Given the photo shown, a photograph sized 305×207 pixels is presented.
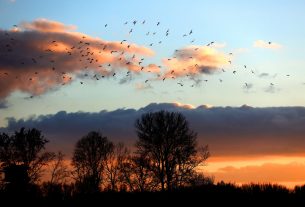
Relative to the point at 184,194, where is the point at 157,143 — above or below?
above

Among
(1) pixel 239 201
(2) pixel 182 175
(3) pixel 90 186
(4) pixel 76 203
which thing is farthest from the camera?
(3) pixel 90 186

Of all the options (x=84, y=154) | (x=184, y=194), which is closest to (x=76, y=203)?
(x=184, y=194)

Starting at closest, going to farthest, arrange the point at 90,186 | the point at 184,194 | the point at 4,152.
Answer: the point at 184,194 < the point at 4,152 < the point at 90,186

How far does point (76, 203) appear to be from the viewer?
84.6 feet

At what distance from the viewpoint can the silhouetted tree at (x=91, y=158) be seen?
65.1m

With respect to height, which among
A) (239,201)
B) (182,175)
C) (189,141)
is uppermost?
(189,141)

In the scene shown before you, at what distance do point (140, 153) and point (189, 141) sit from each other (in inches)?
235

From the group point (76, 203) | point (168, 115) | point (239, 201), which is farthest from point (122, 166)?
point (239, 201)

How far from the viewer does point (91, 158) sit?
219ft

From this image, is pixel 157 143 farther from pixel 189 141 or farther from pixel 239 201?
pixel 239 201

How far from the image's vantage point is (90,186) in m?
63.0

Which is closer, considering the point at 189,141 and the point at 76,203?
the point at 76,203

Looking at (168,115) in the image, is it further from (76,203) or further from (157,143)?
(76,203)

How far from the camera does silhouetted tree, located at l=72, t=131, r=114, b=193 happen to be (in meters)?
65.1
